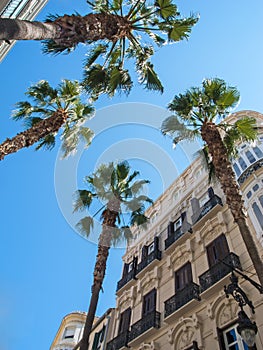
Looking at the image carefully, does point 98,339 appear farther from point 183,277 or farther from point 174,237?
point 174,237

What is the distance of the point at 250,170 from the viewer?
1477 cm

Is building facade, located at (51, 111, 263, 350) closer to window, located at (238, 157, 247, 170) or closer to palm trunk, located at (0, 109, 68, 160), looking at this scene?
window, located at (238, 157, 247, 170)

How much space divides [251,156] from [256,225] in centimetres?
511

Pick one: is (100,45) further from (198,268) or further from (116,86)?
(198,268)

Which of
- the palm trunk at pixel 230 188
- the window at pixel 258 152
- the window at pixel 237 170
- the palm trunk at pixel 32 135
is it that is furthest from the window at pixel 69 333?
the palm trunk at pixel 230 188

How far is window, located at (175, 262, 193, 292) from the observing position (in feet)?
49.5

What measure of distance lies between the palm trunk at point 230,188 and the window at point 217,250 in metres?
4.93

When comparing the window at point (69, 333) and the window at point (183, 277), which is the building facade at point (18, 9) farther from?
the window at point (69, 333)

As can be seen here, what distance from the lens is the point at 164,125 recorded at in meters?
15.5

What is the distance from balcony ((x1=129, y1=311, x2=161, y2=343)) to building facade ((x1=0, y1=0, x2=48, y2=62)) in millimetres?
15201

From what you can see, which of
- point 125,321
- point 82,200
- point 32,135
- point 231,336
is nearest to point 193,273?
point 231,336

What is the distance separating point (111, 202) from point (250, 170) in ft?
24.0

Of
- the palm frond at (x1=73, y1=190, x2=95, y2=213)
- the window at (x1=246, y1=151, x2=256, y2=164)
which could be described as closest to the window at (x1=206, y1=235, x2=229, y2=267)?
the window at (x1=246, y1=151, x2=256, y2=164)

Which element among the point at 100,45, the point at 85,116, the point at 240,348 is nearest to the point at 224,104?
the point at 100,45
